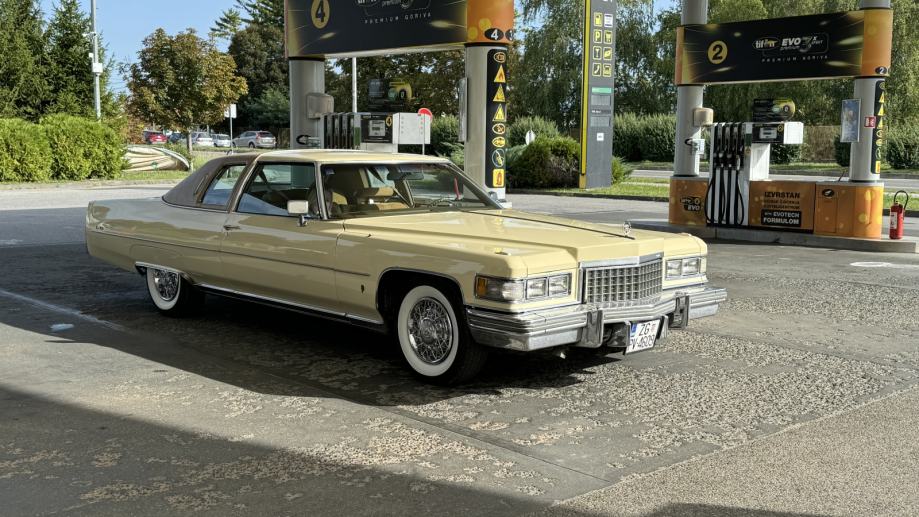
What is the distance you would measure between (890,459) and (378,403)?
9.25ft

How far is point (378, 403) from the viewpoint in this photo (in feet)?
18.4

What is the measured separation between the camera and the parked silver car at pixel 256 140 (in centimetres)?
6844

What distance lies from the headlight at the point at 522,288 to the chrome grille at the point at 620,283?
188 mm

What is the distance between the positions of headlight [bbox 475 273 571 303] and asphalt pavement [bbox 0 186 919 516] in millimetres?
671

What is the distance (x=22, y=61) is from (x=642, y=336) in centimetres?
2863

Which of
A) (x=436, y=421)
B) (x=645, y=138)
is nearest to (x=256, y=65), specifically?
(x=645, y=138)

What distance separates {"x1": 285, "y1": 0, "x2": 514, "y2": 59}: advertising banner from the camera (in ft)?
45.0

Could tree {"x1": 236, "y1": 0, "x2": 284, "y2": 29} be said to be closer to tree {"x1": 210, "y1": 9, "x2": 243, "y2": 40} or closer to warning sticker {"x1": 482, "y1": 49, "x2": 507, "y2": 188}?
tree {"x1": 210, "y1": 9, "x2": 243, "y2": 40}

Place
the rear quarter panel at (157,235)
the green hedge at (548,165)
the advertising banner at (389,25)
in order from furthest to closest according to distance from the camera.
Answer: the green hedge at (548,165) → the advertising banner at (389,25) → the rear quarter panel at (157,235)

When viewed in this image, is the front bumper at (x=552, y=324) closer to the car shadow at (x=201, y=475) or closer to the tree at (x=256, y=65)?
the car shadow at (x=201, y=475)

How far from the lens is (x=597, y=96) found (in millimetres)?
28000

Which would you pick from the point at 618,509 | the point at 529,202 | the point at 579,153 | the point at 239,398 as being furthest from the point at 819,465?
the point at 579,153

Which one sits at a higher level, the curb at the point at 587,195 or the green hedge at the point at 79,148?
the green hedge at the point at 79,148

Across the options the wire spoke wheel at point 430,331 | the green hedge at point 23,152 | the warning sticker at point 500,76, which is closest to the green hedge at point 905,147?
the warning sticker at point 500,76
